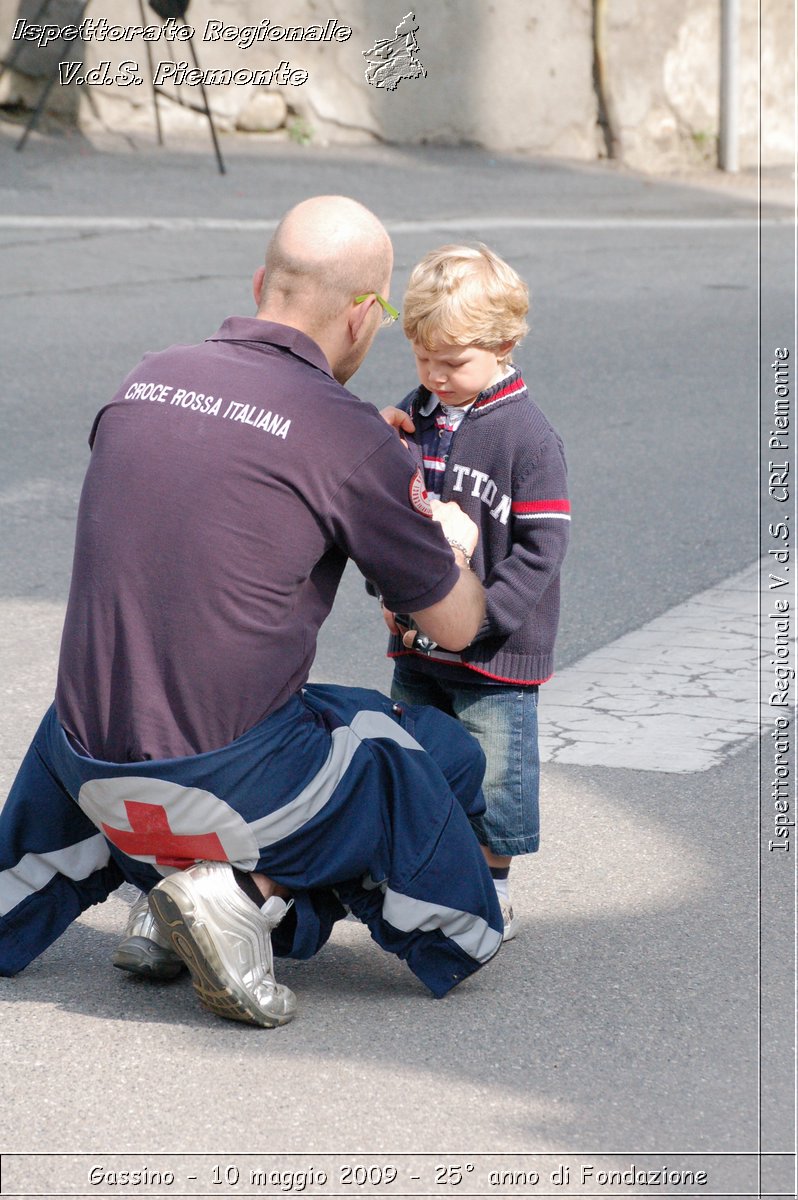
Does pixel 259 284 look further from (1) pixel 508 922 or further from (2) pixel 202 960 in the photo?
(1) pixel 508 922

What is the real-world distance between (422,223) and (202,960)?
10760 mm

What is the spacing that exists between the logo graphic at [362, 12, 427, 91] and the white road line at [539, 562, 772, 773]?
37.8 feet

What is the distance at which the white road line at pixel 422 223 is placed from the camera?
11.4 m

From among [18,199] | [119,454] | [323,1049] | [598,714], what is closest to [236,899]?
[323,1049]

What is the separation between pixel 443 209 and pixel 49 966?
443 inches

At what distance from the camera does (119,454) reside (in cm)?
263

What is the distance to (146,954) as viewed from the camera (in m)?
2.81

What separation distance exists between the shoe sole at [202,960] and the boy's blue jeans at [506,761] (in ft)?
2.10

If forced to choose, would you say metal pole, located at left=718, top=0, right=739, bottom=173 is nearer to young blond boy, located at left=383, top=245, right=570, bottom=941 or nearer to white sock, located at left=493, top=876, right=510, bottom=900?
young blond boy, located at left=383, top=245, right=570, bottom=941

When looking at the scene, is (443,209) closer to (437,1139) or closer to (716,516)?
(716,516)

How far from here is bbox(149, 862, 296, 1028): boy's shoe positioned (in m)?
2.57

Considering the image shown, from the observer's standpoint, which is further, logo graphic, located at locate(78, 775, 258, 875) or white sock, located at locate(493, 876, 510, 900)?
white sock, located at locate(493, 876, 510, 900)

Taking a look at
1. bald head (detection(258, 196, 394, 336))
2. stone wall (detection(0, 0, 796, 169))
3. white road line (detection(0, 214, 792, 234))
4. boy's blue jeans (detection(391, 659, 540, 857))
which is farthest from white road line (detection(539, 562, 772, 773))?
stone wall (detection(0, 0, 796, 169))

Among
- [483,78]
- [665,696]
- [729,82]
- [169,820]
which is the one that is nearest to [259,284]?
[169,820]
